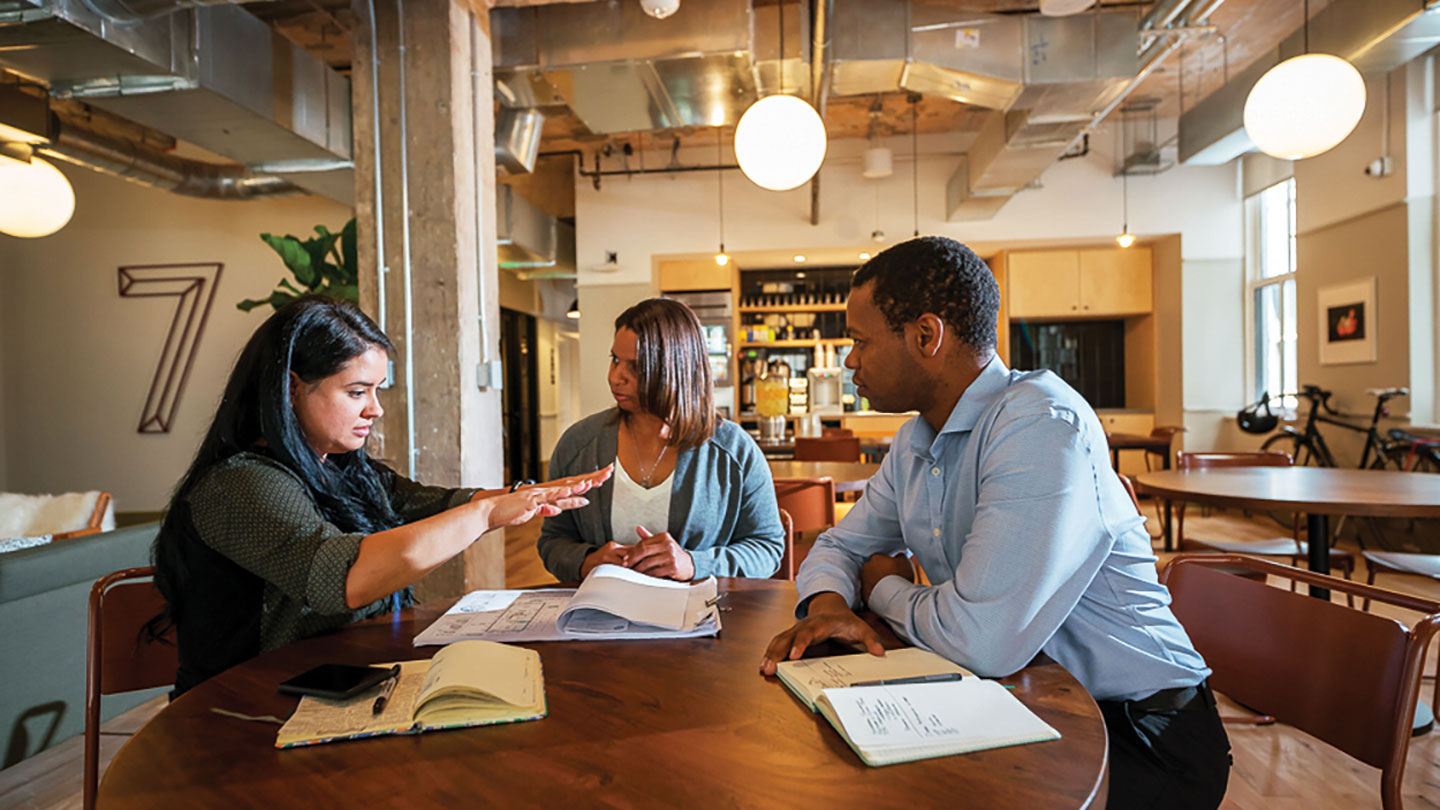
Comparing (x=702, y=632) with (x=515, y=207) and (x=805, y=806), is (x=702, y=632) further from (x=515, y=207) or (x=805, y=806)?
(x=515, y=207)

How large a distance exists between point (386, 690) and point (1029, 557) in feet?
2.89

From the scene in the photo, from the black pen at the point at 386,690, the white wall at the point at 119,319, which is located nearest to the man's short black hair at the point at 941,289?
the black pen at the point at 386,690

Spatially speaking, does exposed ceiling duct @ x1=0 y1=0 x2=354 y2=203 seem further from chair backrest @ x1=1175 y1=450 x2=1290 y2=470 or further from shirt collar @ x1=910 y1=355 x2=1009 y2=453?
chair backrest @ x1=1175 y1=450 x2=1290 y2=470

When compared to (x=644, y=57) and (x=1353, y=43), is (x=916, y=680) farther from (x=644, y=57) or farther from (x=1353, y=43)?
(x=1353, y=43)

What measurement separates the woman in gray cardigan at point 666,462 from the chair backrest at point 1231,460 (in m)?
2.79

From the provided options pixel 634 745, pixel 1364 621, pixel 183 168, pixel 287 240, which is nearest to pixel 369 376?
pixel 634 745

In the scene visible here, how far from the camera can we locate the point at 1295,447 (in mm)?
6438

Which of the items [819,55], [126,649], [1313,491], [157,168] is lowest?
[126,649]

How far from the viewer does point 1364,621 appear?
1.18 m

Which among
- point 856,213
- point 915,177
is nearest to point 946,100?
point 915,177

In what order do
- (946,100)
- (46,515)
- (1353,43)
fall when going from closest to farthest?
(46,515), (1353,43), (946,100)

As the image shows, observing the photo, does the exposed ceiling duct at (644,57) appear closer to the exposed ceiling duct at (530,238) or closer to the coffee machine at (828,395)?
the exposed ceiling duct at (530,238)

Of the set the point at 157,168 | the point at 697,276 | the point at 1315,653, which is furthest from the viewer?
the point at 697,276

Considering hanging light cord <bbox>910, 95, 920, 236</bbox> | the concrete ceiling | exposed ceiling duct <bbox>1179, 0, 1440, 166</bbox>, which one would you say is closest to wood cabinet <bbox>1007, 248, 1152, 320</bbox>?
hanging light cord <bbox>910, 95, 920, 236</bbox>
